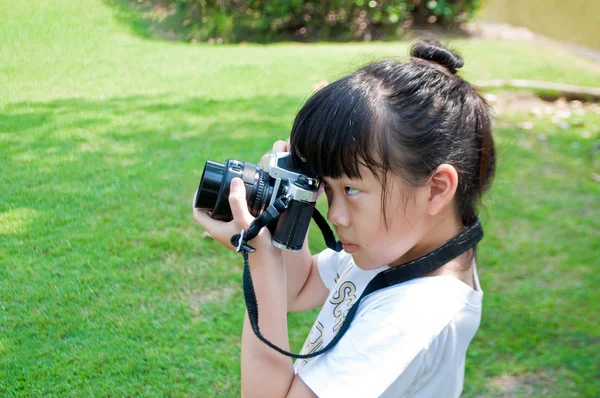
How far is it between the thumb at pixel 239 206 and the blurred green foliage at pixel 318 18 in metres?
4.51

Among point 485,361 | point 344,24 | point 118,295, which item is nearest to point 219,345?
point 118,295

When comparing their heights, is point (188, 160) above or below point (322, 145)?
below

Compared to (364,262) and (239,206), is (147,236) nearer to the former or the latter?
(239,206)

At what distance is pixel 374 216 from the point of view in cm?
125

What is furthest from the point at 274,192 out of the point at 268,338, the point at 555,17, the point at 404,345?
the point at 555,17

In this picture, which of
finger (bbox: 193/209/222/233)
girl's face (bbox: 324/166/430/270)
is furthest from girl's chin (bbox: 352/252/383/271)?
finger (bbox: 193/209/222/233)

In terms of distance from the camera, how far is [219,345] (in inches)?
85.0

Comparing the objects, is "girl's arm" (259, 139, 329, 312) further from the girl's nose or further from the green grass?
the green grass

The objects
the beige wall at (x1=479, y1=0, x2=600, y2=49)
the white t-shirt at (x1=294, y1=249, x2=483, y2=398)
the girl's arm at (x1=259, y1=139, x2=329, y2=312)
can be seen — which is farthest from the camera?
the beige wall at (x1=479, y1=0, x2=600, y2=49)

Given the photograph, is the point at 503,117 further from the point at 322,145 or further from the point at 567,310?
the point at 322,145

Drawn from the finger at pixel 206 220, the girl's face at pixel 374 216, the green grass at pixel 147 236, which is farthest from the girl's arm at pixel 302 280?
the green grass at pixel 147 236

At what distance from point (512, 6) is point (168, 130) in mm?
8409

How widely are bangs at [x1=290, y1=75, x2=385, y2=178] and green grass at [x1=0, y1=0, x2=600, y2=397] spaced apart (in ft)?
1.77

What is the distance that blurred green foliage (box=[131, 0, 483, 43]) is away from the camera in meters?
5.84
